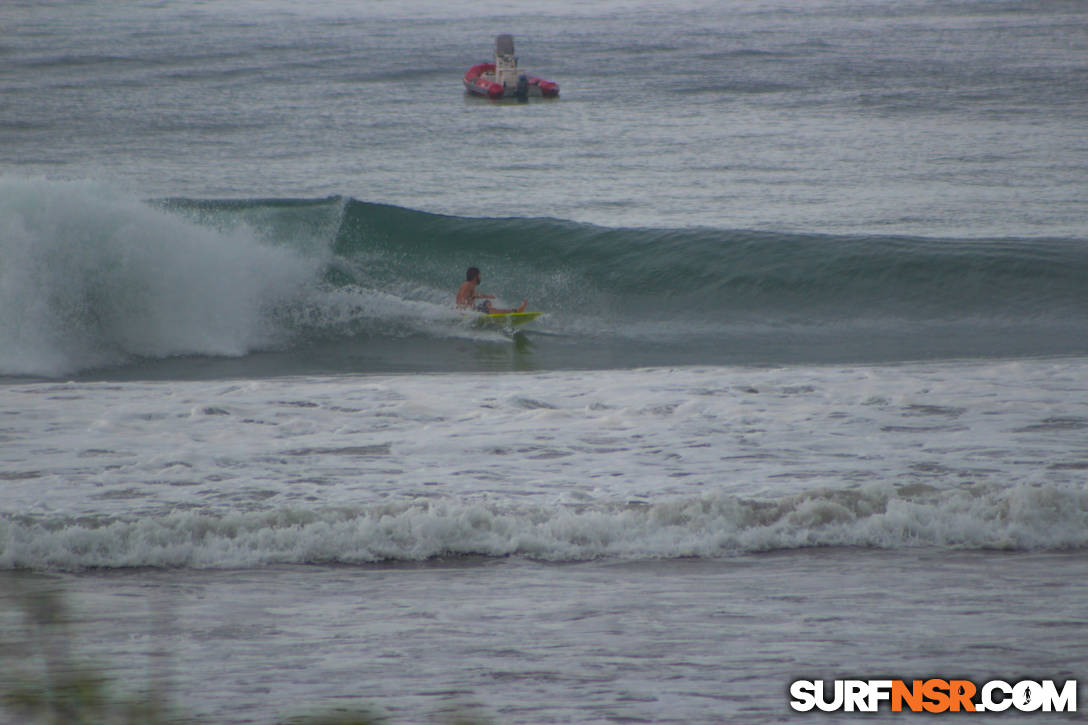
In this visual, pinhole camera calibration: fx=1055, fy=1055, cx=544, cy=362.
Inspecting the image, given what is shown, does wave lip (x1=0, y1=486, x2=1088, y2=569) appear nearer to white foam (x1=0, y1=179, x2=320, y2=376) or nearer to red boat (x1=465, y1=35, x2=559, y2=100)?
white foam (x1=0, y1=179, x2=320, y2=376)

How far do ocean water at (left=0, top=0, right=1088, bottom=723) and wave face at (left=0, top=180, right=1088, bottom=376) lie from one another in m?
0.07

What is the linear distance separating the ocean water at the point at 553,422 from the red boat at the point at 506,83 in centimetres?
1218

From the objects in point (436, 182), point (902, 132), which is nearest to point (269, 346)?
point (436, 182)

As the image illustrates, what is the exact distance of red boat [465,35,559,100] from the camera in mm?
45000

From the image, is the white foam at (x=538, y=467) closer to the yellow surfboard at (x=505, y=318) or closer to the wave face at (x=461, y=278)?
the wave face at (x=461, y=278)

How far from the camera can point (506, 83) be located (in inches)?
1799

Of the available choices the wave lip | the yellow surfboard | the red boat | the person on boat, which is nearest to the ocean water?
the wave lip

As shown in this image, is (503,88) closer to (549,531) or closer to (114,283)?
(114,283)

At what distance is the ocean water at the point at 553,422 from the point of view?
15.0 ft

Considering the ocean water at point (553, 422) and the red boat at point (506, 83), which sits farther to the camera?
the red boat at point (506, 83)

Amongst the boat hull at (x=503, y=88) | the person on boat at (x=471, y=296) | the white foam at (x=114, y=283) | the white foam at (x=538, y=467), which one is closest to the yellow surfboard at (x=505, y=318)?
the person on boat at (x=471, y=296)

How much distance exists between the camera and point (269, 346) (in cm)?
1369

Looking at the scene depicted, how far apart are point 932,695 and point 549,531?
274cm

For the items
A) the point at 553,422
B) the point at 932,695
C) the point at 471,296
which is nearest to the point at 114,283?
the point at 471,296
